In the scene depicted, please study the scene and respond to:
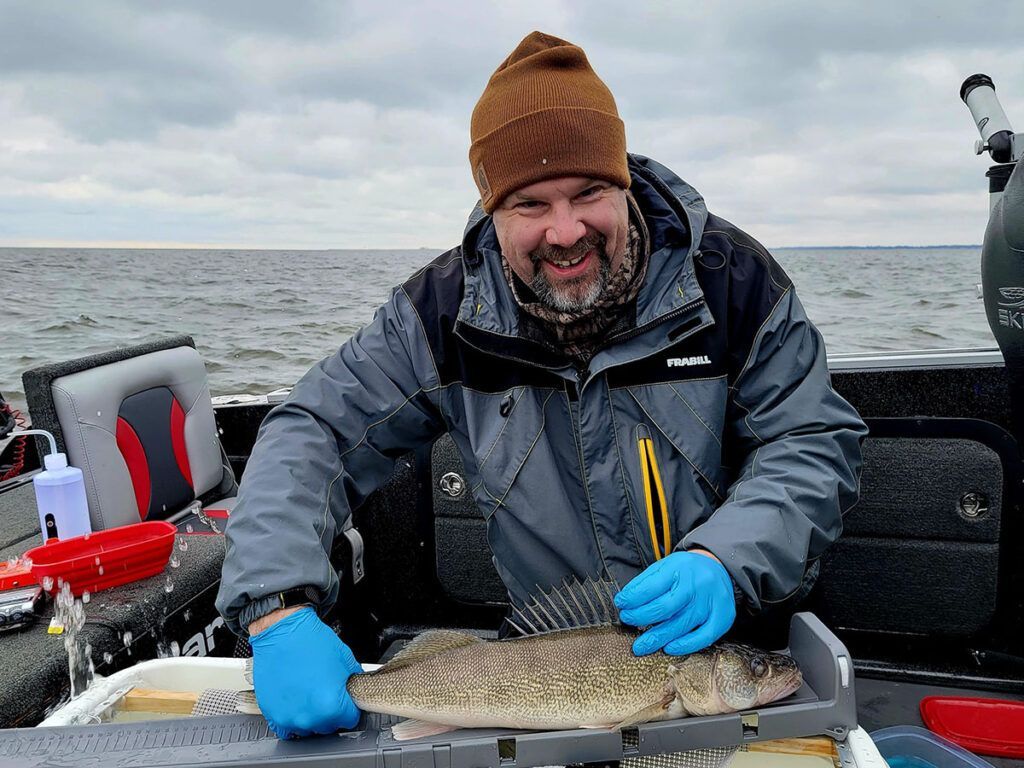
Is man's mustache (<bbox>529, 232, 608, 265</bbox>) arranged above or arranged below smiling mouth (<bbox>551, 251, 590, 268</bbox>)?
above

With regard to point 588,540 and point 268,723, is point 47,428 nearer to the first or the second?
point 268,723

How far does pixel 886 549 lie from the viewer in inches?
134

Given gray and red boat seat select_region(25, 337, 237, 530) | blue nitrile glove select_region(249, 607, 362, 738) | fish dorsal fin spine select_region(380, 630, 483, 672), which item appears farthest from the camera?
gray and red boat seat select_region(25, 337, 237, 530)

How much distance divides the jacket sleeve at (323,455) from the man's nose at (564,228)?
579mm

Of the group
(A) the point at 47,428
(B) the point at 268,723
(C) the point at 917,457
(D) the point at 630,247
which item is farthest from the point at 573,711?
(A) the point at 47,428

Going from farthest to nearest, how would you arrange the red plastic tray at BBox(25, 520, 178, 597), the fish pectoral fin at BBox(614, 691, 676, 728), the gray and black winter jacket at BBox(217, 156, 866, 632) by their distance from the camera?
the red plastic tray at BBox(25, 520, 178, 597), the gray and black winter jacket at BBox(217, 156, 866, 632), the fish pectoral fin at BBox(614, 691, 676, 728)

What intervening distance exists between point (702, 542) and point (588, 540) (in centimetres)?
61

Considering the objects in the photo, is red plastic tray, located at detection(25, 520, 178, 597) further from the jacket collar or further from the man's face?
the man's face

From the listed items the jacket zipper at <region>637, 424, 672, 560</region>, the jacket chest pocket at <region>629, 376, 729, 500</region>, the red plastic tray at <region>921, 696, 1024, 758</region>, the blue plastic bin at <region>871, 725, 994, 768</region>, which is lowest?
the red plastic tray at <region>921, 696, 1024, 758</region>

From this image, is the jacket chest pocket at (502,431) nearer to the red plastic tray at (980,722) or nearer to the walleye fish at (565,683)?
the walleye fish at (565,683)

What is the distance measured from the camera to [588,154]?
2.46 m

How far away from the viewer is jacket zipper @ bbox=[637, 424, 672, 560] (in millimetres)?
2461

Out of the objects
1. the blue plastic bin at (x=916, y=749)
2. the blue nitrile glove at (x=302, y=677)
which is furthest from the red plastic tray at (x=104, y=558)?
the blue plastic bin at (x=916, y=749)

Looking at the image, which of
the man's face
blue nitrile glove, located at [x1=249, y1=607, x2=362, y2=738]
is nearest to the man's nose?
the man's face
